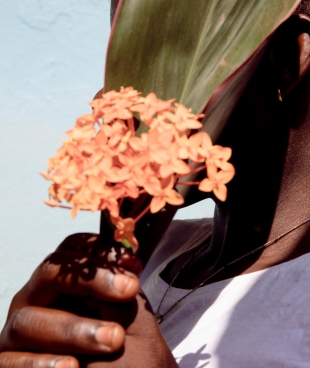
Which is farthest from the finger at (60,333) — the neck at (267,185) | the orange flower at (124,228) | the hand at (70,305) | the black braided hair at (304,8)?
the black braided hair at (304,8)

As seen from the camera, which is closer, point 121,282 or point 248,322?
point 121,282

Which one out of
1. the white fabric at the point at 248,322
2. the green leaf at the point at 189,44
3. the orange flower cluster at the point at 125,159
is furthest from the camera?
the white fabric at the point at 248,322

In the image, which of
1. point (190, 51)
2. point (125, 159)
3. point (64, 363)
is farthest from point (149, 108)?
point (64, 363)

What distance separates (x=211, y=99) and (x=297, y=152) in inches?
16.5

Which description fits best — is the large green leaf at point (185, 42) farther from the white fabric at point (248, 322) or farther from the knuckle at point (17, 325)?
the white fabric at point (248, 322)

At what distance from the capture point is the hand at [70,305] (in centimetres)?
42

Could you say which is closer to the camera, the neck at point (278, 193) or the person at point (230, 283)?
the person at point (230, 283)

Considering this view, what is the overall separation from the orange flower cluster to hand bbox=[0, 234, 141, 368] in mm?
64

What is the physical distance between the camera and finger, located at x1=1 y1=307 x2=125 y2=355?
0.43 m

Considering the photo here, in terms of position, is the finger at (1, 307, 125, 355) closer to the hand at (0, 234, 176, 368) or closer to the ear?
the hand at (0, 234, 176, 368)

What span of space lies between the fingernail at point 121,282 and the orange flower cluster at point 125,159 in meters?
0.06

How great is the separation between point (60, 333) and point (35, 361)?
5 centimetres

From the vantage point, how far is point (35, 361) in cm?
47

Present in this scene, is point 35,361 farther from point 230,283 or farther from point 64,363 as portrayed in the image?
point 230,283
